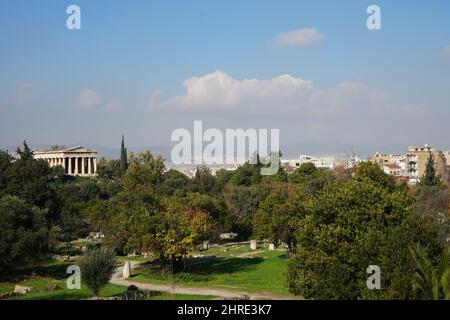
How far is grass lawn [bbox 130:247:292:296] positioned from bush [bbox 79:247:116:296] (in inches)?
272

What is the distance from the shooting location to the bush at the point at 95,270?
27547 mm

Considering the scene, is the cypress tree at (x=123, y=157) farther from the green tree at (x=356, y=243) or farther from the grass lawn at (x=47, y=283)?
the green tree at (x=356, y=243)

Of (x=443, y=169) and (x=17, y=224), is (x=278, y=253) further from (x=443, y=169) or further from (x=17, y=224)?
(x=443, y=169)

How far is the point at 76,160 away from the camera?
126 m

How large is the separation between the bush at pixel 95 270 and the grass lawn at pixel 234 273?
6906mm

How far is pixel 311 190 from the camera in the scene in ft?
186

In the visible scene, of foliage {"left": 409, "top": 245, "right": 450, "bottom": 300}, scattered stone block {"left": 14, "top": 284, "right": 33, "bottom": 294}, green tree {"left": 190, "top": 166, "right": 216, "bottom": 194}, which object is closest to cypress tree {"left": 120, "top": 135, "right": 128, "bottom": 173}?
green tree {"left": 190, "top": 166, "right": 216, "bottom": 194}

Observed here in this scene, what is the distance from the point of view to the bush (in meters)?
27.5

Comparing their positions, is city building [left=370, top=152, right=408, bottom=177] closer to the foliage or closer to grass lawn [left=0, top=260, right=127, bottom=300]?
grass lawn [left=0, top=260, right=127, bottom=300]

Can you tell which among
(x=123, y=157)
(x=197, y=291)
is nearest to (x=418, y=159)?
(x=123, y=157)

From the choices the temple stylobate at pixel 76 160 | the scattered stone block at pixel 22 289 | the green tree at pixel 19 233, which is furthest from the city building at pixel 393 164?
the scattered stone block at pixel 22 289

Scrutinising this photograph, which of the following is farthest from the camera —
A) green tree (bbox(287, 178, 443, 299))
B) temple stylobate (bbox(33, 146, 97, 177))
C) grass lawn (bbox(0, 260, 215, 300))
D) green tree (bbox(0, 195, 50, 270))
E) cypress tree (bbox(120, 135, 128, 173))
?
temple stylobate (bbox(33, 146, 97, 177))

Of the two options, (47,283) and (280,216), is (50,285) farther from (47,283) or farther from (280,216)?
(280,216)
